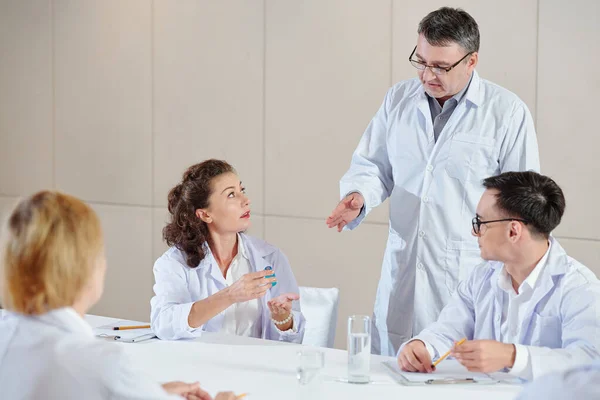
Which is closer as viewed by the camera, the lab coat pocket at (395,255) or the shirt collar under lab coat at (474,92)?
the shirt collar under lab coat at (474,92)

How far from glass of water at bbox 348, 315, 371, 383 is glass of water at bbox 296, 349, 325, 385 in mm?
121

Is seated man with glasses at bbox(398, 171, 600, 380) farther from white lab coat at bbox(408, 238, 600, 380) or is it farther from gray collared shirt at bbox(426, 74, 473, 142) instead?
gray collared shirt at bbox(426, 74, 473, 142)

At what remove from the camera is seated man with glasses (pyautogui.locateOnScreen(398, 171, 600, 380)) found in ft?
7.68

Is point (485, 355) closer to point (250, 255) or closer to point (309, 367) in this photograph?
point (309, 367)

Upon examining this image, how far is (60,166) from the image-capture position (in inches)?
227

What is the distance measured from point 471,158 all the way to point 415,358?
97 centimetres

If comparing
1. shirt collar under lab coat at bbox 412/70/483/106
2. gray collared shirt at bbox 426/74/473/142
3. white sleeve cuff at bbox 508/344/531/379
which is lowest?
white sleeve cuff at bbox 508/344/531/379

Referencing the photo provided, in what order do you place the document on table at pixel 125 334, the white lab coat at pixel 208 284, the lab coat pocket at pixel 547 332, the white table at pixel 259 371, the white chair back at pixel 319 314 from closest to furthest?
1. the white table at pixel 259 371
2. the lab coat pocket at pixel 547 332
3. the document on table at pixel 125 334
4. the white lab coat at pixel 208 284
5. the white chair back at pixel 319 314

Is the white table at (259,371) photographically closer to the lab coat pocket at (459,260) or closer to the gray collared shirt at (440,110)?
the lab coat pocket at (459,260)

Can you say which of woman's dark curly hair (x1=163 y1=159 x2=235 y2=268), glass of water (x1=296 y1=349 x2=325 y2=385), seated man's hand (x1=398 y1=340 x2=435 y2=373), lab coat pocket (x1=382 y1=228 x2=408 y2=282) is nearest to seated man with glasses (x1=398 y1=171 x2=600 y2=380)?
seated man's hand (x1=398 y1=340 x2=435 y2=373)

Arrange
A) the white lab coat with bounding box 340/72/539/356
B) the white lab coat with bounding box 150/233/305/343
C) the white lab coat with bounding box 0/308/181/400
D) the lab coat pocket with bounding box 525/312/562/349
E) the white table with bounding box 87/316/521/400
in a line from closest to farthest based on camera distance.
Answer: the white lab coat with bounding box 0/308/181/400
the white table with bounding box 87/316/521/400
the lab coat pocket with bounding box 525/312/562/349
the white lab coat with bounding box 150/233/305/343
the white lab coat with bounding box 340/72/539/356

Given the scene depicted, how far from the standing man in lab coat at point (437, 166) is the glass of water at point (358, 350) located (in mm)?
856

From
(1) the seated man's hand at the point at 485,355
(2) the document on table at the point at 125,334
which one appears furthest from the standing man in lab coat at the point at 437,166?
(1) the seated man's hand at the point at 485,355

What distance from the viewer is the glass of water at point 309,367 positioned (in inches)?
86.6
